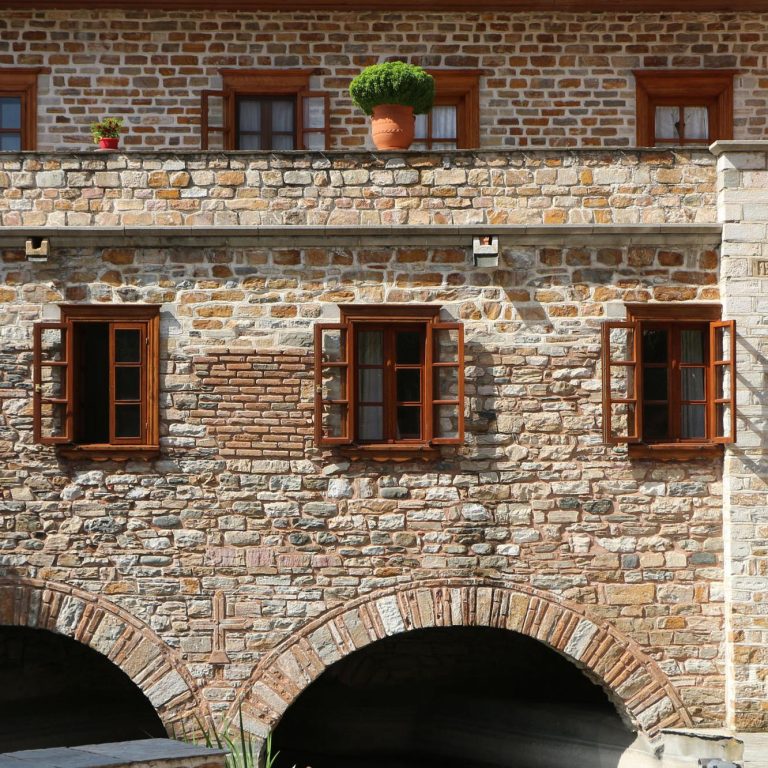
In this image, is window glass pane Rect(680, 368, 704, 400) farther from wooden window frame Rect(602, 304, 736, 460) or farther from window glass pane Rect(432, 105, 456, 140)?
window glass pane Rect(432, 105, 456, 140)

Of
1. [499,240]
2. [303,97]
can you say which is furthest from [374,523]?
[303,97]

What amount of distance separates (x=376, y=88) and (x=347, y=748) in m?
6.86

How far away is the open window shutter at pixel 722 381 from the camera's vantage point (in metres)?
10.7

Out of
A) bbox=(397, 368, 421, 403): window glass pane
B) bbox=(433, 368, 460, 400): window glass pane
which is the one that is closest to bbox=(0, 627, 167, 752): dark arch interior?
bbox=(397, 368, 421, 403): window glass pane

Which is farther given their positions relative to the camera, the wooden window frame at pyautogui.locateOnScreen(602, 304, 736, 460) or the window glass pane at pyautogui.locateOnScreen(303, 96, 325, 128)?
the window glass pane at pyautogui.locateOnScreen(303, 96, 325, 128)

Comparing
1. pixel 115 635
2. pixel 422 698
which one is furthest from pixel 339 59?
pixel 422 698

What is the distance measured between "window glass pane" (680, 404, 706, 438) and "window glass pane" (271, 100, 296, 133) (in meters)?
5.54

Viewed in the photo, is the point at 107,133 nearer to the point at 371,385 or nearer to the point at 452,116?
the point at 371,385

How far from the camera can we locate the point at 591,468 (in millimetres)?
10883

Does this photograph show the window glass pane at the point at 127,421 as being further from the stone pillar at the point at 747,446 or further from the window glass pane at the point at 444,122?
the window glass pane at the point at 444,122

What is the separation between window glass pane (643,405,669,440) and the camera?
36.0 feet

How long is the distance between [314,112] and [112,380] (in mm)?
4549

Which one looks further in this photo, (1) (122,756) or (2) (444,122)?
(2) (444,122)

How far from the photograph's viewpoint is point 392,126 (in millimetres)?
11461
